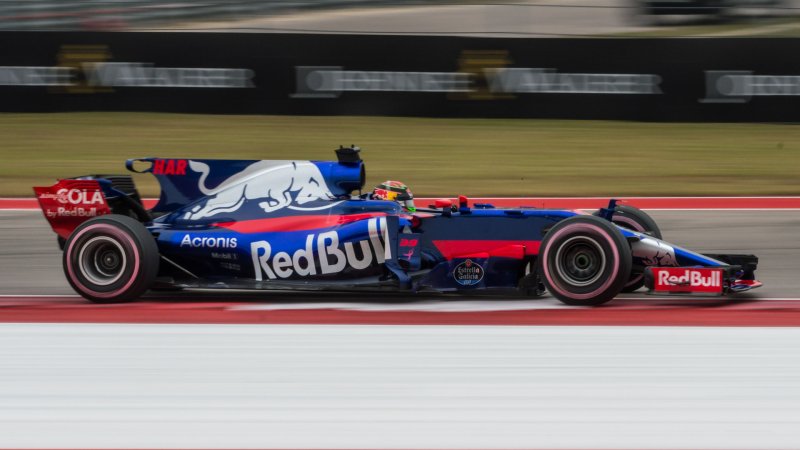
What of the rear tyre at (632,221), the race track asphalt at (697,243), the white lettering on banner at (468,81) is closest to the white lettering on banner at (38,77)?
the white lettering on banner at (468,81)

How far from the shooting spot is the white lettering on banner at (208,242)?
7715 millimetres

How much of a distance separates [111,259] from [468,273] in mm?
2398

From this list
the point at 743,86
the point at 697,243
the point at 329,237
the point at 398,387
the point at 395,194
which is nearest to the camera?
the point at 398,387

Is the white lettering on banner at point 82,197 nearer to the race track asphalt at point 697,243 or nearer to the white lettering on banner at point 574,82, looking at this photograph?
the race track asphalt at point 697,243

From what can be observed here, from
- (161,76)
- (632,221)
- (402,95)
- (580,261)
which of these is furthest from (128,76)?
(580,261)

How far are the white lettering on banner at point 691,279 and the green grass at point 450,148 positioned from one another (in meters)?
6.92

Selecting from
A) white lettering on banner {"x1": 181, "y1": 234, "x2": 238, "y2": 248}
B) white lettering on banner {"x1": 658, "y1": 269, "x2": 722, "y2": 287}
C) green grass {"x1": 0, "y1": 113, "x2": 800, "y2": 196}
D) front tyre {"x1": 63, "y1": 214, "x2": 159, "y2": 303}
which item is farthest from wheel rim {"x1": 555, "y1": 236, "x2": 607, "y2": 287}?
green grass {"x1": 0, "y1": 113, "x2": 800, "y2": 196}

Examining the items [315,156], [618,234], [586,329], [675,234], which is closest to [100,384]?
[586,329]

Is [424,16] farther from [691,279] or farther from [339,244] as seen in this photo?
[691,279]

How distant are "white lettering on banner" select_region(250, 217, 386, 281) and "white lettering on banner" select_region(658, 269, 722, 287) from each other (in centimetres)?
179

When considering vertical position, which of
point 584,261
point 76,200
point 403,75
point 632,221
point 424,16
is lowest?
point 584,261

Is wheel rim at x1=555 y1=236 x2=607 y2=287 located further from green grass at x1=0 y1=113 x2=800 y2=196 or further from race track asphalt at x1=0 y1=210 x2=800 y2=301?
green grass at x1=0 y1=113 x2=800 y2=196

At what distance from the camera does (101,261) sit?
781cm

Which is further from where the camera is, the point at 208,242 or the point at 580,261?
the point at 208,242
